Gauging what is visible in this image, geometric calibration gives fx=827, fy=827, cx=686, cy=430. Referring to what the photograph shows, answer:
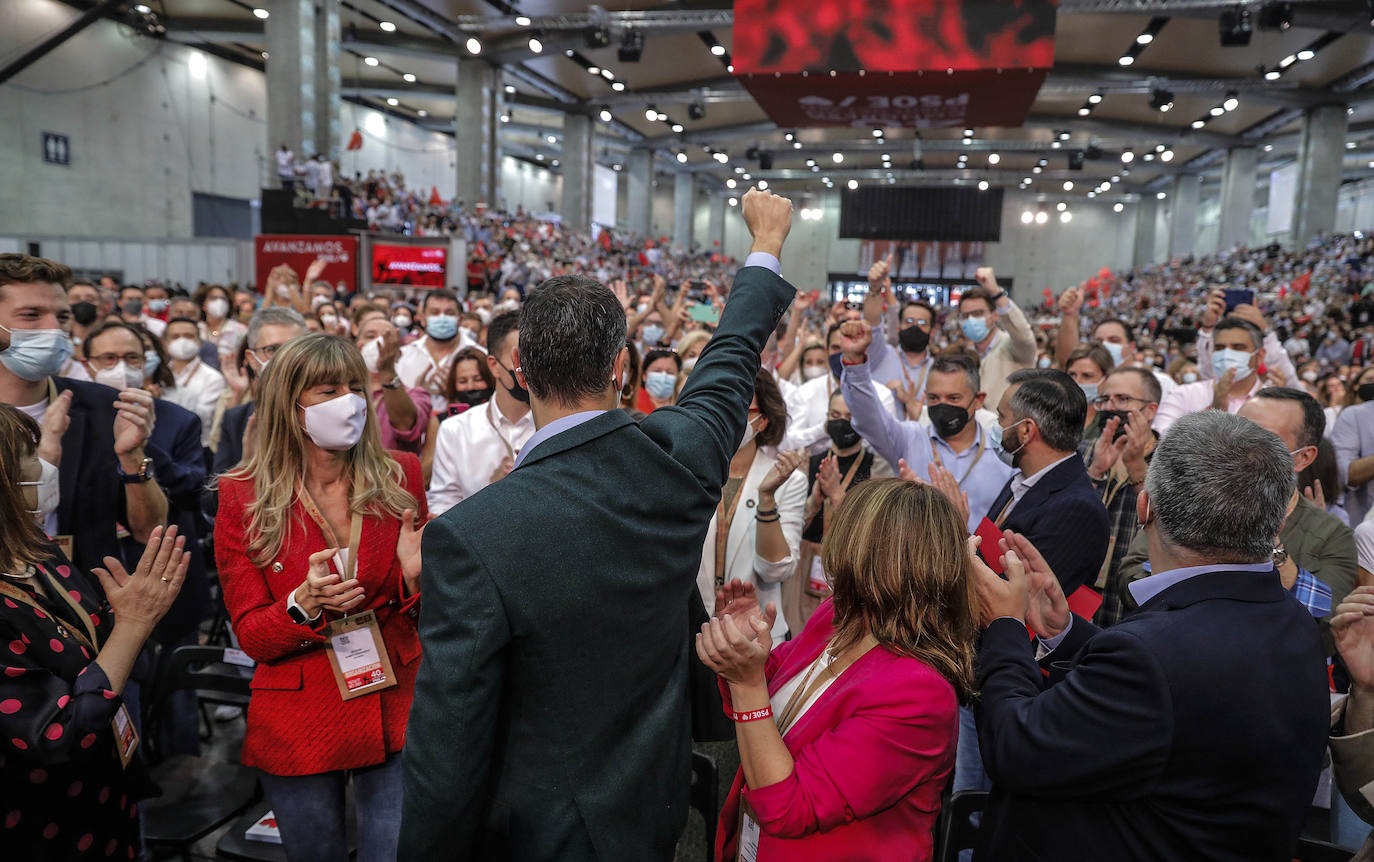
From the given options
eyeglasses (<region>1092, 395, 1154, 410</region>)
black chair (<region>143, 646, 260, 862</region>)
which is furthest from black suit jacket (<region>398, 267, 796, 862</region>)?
eyeglasses (<region>1092, 395, 1154, 410</region>)

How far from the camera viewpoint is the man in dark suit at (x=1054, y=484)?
2314 mm

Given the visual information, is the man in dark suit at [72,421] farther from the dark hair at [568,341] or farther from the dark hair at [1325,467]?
the dark hair at [1325,467]

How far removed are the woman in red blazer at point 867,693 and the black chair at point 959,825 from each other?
396 mm

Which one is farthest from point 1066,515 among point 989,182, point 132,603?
point 989,182

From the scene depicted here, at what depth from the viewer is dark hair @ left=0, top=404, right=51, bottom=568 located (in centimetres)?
170

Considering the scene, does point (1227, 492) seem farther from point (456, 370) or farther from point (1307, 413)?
point (456, 370)

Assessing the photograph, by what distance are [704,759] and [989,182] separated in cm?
3279

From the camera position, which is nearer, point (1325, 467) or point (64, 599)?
point (64, 599)

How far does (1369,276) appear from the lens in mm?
16062

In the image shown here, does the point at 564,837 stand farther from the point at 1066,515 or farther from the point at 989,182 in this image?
the point at 989,182

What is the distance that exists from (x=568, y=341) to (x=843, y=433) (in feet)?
8.42

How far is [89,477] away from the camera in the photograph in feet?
8.28

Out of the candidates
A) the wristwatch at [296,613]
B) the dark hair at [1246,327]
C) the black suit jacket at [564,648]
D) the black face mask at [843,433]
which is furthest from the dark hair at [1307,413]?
the wristwatch at [296,613]

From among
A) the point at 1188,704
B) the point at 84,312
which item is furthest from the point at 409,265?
the point at 1188,704
